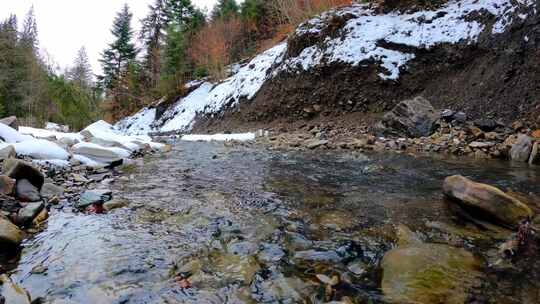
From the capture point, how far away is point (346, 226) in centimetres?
349

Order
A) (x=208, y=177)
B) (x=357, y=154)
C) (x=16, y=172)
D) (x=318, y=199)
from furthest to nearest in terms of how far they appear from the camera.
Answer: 1. (x=357, y=154)
2. (x=208, y=177)
3. (x=318, y=199)
4. (x=16, y=172)

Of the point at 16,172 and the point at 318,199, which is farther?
the point at 318,199

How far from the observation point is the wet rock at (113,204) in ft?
13.7

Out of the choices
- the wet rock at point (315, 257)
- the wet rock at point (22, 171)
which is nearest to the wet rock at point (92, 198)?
the wet rock at point (22, 171)

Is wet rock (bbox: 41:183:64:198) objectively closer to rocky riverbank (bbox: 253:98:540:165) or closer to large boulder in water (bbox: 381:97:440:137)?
rocky riverbank (bbox: 253:98:540:165)

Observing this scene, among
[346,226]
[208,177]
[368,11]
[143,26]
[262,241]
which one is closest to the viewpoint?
[262,241]

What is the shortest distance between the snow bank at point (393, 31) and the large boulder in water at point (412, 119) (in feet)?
8.98

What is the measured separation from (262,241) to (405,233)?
55.2 inches

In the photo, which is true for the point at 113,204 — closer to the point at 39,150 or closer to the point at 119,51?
the point at 39,150

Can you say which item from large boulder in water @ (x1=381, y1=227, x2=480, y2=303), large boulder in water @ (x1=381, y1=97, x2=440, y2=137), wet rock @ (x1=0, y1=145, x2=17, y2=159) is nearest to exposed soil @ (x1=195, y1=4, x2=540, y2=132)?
large boulder in water @ (x1=381, y1=97, x2=440, y2=137)

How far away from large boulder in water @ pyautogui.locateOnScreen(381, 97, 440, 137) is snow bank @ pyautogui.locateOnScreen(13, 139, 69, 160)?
867 cm

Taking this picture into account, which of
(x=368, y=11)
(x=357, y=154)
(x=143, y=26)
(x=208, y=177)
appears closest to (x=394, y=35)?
(x=368, y=11)

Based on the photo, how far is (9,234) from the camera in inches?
114

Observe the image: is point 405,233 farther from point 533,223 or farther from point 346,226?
point 533,223
